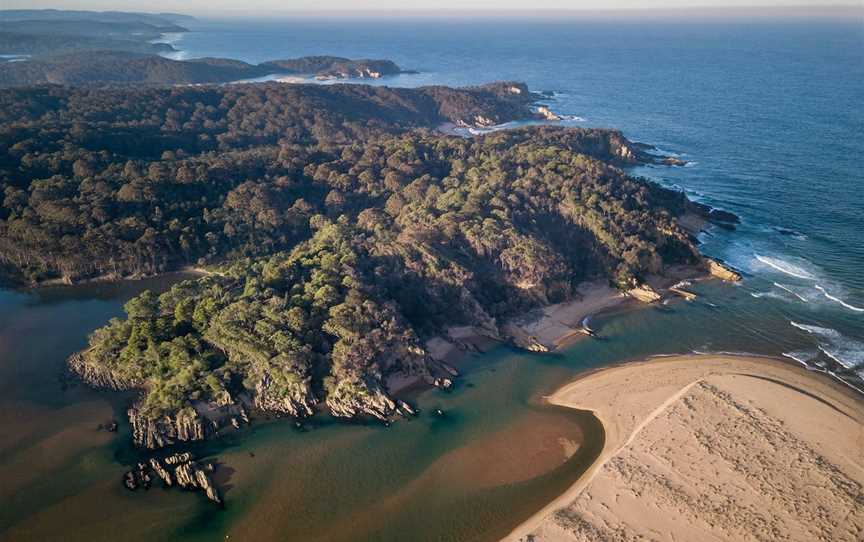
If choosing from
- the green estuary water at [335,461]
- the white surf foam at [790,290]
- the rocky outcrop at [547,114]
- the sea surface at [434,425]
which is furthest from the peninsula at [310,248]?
the rocky outcrop at [547,114]

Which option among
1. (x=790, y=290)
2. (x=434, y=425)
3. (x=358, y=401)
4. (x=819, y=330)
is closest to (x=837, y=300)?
(x=790, y=290)

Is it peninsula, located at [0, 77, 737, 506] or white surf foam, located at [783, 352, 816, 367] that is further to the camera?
white surf foam, located at [783, 352, 816, 367]

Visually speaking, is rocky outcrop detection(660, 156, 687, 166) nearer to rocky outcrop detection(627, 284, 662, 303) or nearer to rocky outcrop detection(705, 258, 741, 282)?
rocky outcrop detection(705, 258, 741, 282)

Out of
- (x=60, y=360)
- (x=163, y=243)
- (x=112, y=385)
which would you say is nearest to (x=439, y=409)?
(x=112, y=385)

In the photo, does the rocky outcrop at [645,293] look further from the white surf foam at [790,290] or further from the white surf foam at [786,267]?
the white surf foam at [786,267]

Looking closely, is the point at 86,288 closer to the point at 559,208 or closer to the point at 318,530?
the point at 318,530

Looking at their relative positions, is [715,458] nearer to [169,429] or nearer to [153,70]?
[169,429]

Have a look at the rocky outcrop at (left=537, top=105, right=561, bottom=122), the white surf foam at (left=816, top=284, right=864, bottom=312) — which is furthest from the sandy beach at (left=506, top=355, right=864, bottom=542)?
the rocky outcrop at (left=537, top=105, right=561, bottom=122)
